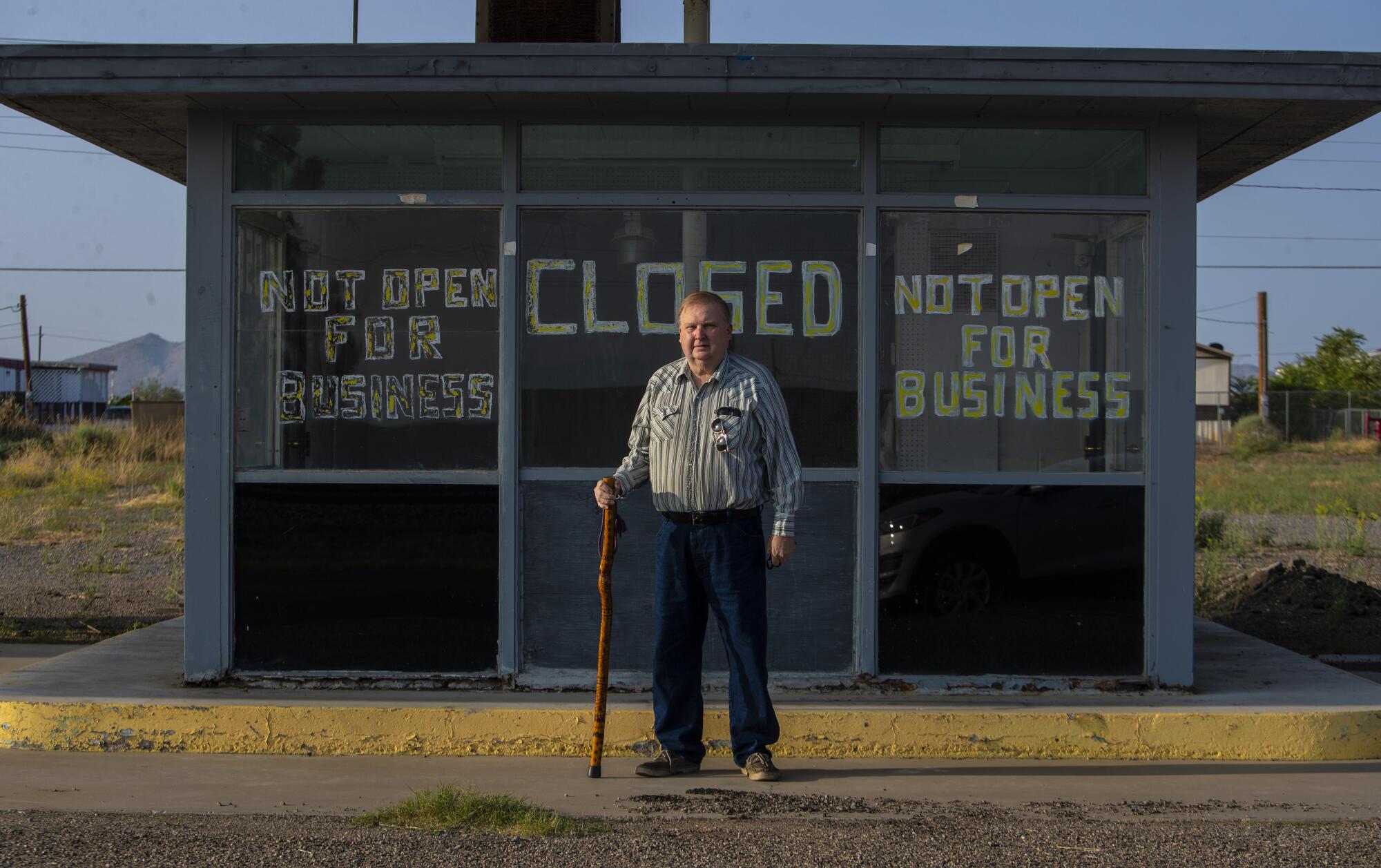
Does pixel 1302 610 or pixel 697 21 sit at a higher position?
pixel 697 21

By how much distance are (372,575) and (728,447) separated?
7.36 feet

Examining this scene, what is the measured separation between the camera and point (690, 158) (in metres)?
6.41

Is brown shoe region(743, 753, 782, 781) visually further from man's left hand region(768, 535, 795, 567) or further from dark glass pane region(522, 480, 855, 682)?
dark glass pane region(522, 480, 855, 682)

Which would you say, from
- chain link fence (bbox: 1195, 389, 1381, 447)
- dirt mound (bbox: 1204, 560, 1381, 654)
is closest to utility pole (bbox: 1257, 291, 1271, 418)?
chain link fence (bbox: 1195, 389, 1381, 447)

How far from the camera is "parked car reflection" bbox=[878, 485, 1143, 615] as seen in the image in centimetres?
630

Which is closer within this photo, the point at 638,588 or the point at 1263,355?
the point at 638,588

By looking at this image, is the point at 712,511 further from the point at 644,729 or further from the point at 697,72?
the point at 697,72

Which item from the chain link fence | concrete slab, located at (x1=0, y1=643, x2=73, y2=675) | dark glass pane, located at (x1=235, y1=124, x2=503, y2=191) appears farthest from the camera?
the chain link fence

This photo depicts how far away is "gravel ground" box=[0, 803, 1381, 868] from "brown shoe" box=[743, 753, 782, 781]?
0.46m

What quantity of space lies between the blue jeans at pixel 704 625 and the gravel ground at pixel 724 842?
54 cm

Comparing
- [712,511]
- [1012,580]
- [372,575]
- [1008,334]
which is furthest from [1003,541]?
[372,575]

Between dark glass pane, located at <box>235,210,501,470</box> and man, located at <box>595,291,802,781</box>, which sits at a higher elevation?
dark glass pane, located at <box>235,210,501,470</box>

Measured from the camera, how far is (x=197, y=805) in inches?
193

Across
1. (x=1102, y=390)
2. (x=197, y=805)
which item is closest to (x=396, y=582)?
(x=197, y=805)
